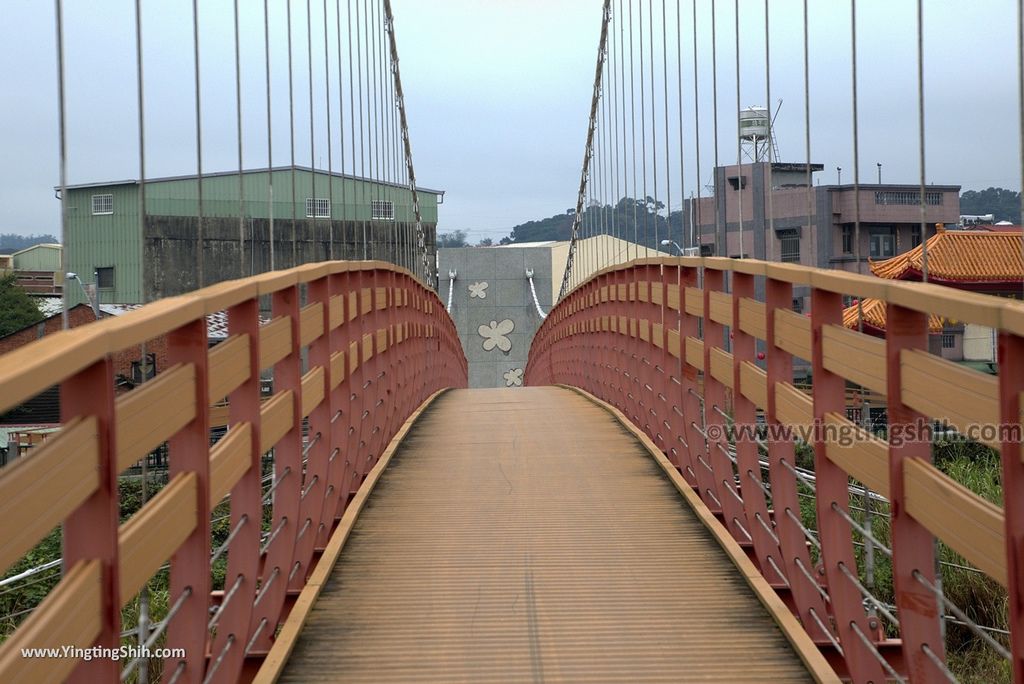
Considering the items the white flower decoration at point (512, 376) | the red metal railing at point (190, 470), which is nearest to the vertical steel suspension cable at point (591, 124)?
the white flower decoration at point (512, 376)

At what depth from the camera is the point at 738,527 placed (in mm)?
5188

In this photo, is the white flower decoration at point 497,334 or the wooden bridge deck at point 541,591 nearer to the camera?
the wooden bridge deck at point 541,591

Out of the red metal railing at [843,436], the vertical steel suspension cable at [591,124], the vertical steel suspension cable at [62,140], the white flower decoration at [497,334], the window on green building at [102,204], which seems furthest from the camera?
the white flower decoration at [497,334]

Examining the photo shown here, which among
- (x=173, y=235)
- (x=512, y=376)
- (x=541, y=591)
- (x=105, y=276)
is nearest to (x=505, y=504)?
(x=541, y=591)

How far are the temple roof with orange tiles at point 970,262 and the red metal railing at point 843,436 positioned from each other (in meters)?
A: 20.6

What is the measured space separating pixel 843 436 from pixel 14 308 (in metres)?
4.57

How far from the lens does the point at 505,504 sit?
5949 mm

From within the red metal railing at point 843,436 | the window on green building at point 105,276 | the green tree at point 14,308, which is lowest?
the red metal railing at point 843,436

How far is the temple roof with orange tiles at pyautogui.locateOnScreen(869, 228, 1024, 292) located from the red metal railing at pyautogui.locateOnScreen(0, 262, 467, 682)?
2183cm

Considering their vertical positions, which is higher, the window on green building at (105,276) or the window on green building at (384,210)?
the window on green building at (384,210)

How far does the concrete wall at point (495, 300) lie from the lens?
44.4m

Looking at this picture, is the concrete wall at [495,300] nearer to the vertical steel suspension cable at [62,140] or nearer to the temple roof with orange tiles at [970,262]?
the temple roof with orange tiles at [970,262]

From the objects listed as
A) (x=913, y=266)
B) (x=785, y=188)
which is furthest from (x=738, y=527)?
(x=785, y=188)

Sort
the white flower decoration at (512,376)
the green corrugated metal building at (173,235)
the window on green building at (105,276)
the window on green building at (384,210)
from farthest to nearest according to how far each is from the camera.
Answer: the white flower decoration at (512,376) → the window on green building at (384,210) → the window on green building at (105,276) → the green corrugated metal building at (173,235)
